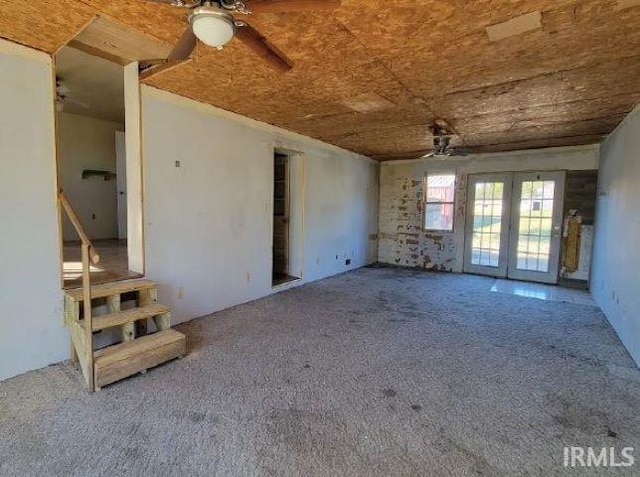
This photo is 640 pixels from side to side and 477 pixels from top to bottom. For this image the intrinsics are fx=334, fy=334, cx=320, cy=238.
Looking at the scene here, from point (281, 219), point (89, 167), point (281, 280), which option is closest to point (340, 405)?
point (281, 280)

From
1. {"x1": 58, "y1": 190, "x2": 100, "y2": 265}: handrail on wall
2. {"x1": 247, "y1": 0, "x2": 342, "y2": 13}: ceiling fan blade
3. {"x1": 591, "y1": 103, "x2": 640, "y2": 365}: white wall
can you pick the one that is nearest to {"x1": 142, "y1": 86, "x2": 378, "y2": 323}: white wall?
{"x1": 58, "y1": 190, "x2": 100, "y2": 265}: handrail on wall

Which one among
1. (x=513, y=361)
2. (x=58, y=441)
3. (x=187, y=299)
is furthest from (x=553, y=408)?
(x=187, y=299)

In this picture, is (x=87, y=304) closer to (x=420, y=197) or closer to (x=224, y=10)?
(x=224, y=10)

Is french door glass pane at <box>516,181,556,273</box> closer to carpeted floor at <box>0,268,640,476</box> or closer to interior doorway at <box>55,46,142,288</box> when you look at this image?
carpeted floor at <box>0,268,640,476</box>

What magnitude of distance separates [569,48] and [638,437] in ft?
8.08

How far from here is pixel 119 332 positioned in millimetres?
3070

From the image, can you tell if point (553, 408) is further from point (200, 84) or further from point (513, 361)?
→ point (200, 84)

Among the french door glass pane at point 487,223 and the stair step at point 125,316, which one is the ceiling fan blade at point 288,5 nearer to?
the stair step at point 125,316

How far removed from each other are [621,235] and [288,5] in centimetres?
410

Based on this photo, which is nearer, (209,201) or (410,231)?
(209,201)

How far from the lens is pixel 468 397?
231 cm

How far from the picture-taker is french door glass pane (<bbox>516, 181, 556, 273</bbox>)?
19.0 ft

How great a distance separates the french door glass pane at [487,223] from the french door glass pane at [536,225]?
0.37 metres

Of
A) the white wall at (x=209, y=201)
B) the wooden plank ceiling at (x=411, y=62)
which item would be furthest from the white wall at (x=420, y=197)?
the white wall at (x=209, y=201)
